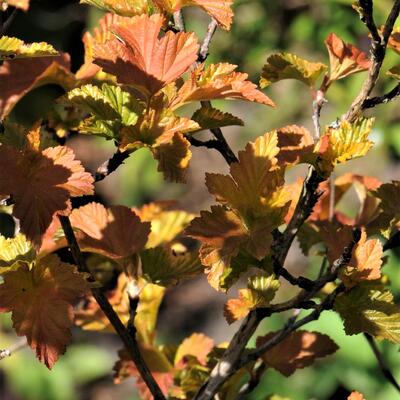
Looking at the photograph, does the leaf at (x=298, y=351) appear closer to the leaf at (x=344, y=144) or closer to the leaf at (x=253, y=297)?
the leaf at (x=253, y=297)

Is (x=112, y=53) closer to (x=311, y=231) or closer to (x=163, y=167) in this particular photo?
(x=163, y=167)

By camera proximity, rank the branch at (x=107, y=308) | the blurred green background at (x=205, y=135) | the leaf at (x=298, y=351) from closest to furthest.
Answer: the branch at (x=107, y=308) → the leaf at (x=298, y=351) → the blurred green background at (x=205, y=135)

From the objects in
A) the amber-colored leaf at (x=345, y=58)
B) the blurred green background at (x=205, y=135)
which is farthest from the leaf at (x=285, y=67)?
the blurred green background at (x=205, y=135)

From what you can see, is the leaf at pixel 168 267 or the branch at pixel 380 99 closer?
the branch at pixel 380 99

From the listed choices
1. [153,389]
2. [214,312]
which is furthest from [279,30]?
[153,389]

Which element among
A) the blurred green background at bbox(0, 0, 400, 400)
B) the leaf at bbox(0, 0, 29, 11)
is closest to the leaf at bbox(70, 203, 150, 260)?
the leaf at bbox(0, 0, 29, 11)
